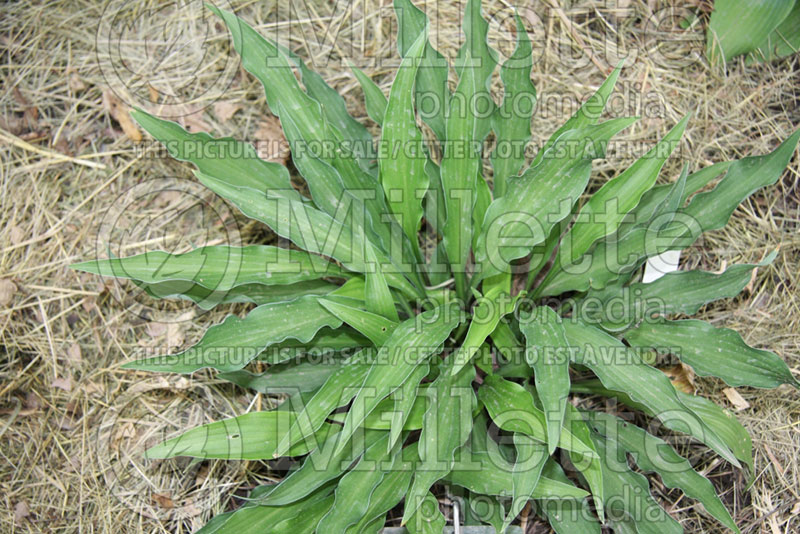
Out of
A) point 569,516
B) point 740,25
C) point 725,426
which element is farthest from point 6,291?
point 740,25

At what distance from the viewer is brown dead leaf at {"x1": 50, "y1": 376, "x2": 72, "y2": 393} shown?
1574 millimetres

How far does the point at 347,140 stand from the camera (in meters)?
1.48

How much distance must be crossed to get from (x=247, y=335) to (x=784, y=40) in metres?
1.55

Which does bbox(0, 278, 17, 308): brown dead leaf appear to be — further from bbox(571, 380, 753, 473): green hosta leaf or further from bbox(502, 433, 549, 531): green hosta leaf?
bbox(571, 380, 753, 473): green hosta leaf

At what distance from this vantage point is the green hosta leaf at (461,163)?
122 cm

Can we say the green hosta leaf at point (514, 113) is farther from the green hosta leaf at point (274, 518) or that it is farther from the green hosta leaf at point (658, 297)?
the green hosta leaf at point (274, 518)

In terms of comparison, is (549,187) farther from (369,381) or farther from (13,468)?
(13,468)

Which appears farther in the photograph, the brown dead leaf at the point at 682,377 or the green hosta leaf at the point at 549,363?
the brown dead leaf at the point at 682,377

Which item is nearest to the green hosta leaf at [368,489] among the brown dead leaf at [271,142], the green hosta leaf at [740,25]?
the brown dead leaf at [271,142]

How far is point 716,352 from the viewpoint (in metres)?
1.21

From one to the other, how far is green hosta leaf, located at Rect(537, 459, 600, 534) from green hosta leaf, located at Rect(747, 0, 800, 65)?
1.24 meters

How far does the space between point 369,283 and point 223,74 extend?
97cm

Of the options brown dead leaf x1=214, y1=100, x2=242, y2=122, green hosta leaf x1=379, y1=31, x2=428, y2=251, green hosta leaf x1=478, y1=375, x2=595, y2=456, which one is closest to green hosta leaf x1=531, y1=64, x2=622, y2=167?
green hosta leaf x1=379, y1=31, x2=428, y2=251

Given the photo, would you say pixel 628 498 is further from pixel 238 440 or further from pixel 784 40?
pixel 784 40
